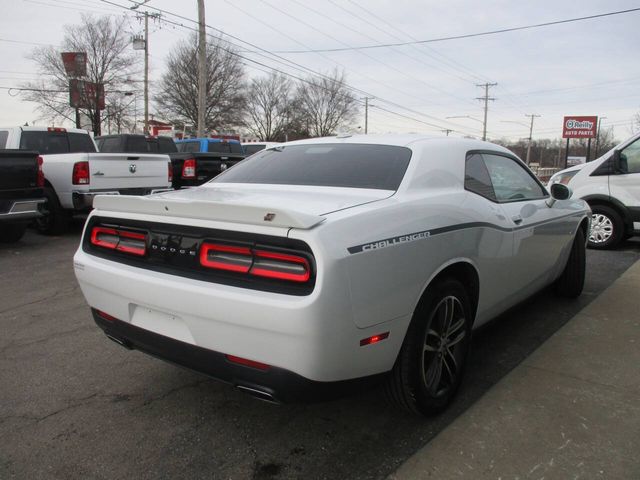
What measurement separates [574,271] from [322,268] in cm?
377

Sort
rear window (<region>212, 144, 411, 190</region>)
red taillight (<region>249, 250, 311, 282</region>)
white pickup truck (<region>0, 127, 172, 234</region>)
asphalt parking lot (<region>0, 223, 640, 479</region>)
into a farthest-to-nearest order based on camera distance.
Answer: white pickup truck (<region>0, 127, 172, 234</region>) → rear window (<region>212, 144, 411, 190</region>) → asphalt parking lot (<region>0, 223, 640, 479</region>) → red taillight (<region>249, 250, 311, 282</region>)

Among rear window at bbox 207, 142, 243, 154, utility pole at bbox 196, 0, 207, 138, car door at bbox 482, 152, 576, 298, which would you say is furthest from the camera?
utility pole at bbox 196, 0, 207, 138

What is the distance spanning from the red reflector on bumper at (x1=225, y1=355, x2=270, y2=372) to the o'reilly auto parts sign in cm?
Result: 3427

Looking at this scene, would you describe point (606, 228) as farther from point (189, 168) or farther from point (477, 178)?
point (189, 168)

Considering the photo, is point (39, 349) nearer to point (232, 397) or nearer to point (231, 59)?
point (232, 397)

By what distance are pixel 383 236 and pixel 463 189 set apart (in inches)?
42.3

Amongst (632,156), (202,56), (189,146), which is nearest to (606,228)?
(632,156)

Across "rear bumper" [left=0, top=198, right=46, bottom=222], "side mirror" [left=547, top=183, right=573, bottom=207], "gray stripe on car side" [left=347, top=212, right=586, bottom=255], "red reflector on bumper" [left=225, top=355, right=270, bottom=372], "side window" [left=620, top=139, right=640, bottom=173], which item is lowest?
"red reflector on bumper" [left=225, top=355, right=270, bottom=372]

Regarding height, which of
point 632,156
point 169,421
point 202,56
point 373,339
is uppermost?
point 202,56

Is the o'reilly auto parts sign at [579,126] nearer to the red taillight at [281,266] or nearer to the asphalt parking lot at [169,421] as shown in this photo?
the asphalt parking lot at [169,421]

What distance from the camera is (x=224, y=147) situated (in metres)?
16.4

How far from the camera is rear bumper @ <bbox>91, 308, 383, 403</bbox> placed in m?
2.05

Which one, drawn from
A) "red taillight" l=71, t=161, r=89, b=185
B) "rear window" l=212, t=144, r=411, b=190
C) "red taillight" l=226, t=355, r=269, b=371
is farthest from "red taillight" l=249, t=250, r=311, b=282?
"red taillight" l=71, t=161, r=89, b=185

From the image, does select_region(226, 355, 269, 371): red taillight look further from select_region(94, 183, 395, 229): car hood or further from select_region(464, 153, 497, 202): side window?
select_region(464, 153, 497, 202): side window
